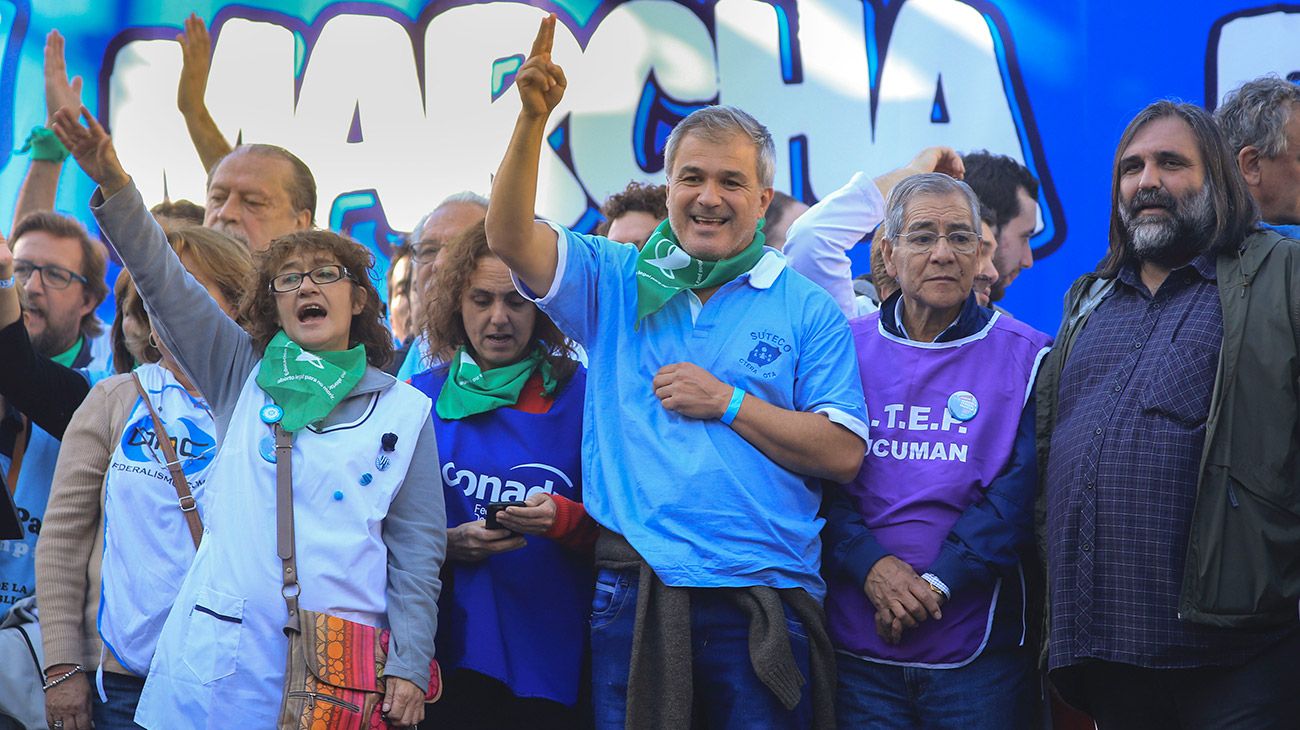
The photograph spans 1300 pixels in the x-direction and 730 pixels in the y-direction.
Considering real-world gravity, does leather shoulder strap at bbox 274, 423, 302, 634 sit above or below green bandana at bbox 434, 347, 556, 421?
below

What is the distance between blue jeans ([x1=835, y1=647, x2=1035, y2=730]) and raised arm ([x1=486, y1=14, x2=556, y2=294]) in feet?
3.84

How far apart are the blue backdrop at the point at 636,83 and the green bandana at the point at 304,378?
8.13 ft

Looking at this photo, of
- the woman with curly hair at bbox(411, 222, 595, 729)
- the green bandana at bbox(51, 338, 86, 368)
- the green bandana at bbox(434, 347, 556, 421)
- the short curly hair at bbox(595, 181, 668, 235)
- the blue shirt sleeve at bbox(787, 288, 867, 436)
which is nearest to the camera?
the blue shirt sleeve at bbox(787, 288, 867, 436)

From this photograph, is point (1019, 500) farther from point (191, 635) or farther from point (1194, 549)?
point (191, 635)

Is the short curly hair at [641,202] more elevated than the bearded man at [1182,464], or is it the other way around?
the short curly hair at [641,202]

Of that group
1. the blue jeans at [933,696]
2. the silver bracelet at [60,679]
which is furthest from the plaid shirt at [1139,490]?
the silver bracelet at [60,679]

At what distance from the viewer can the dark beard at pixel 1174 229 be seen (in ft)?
9.82

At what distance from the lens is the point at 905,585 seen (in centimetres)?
296

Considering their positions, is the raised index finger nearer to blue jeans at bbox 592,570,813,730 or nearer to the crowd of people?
the crowd of people

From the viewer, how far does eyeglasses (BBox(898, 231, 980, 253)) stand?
3244 millimetres

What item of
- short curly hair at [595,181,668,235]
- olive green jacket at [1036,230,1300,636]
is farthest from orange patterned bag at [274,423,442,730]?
olive green jacket at [1036,230,1300,636]

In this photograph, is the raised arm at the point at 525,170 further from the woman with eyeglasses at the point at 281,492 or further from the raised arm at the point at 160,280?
the raised arm at the point at 160,280

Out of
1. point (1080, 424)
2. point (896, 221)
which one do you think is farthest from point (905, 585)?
point (896, 221)

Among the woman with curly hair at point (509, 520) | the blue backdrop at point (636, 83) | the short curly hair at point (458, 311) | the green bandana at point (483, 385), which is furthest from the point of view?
the blue backdrop at point (636, 83)
